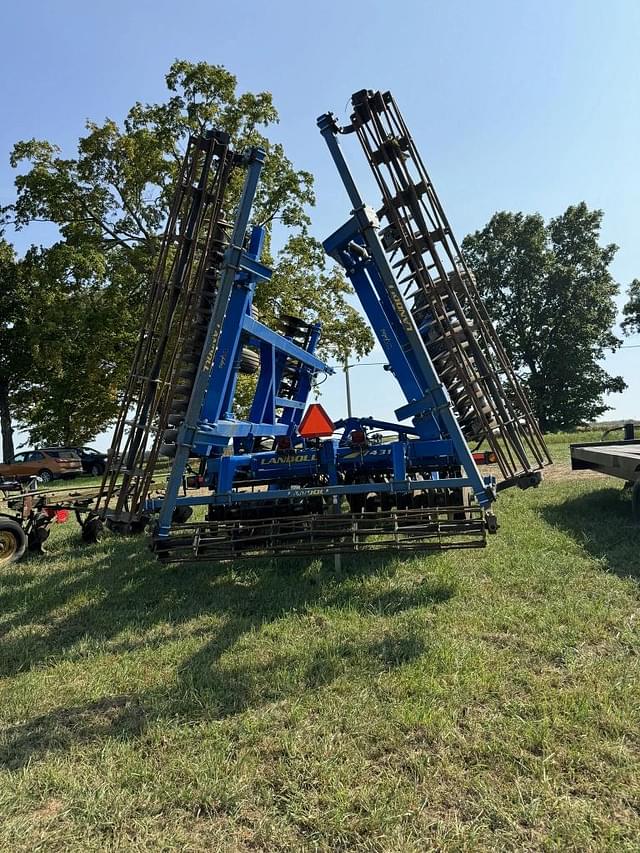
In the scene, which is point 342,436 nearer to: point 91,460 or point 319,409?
point 319,409

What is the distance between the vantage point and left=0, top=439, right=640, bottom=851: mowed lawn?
7.31ft

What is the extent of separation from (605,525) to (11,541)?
25.1ft

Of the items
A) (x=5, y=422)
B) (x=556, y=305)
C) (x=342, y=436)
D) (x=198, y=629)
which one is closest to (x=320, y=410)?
(x=342, y=436)

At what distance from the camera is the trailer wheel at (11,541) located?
727cm

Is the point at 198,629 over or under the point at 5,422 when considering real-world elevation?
under

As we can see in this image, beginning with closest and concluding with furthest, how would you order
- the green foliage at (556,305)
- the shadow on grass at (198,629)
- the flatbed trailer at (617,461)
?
1. the shadow on grass at (198,629)
2. the flatbed trailer at (617,461)
3. the green foliage at (556,305)

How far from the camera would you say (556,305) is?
119ft

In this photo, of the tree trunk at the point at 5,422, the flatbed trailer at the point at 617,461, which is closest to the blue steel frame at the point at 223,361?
the flatbed trailer at the point at 617,461

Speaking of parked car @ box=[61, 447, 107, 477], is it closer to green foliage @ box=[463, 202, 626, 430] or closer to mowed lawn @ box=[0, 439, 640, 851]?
mowed lawn @ box=[0, 439, 640, 851]

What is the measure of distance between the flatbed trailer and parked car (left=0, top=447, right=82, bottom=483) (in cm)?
2100

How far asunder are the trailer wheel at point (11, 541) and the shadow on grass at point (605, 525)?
22.9ft

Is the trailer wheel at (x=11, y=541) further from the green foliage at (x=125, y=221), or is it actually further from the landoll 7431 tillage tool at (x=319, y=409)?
the green foliage at (x=125, y=221)

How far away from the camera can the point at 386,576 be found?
5.37 m

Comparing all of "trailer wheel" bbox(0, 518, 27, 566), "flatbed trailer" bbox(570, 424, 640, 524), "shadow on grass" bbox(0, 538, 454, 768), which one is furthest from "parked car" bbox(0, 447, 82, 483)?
"flatbed trailer" bbox(570, 424, 640, 524)
